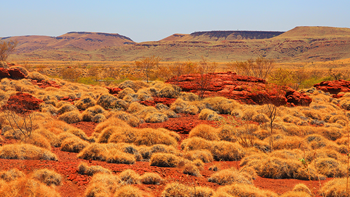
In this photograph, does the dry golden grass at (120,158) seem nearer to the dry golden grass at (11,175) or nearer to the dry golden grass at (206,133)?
the dry golden grass at (11,175)

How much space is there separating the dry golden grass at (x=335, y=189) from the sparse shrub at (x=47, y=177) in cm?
635

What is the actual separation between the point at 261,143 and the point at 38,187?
867 centimetres

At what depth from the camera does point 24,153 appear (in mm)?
7453

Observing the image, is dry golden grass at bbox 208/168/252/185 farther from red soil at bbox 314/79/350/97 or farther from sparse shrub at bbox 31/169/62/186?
red soil at bbox 314/79/350/97

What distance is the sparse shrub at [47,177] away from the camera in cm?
556

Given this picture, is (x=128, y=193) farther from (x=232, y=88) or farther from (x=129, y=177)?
(x=232, y=88)

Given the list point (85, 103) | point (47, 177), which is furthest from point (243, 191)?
point (85, 103)

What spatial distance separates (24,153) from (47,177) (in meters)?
2.46

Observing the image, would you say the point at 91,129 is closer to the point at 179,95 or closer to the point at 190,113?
the point at 190,113

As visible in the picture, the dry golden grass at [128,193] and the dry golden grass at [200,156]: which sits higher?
the dry golden grass at [128,193]

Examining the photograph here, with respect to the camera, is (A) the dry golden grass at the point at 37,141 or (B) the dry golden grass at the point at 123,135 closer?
(A) the dry golden grass at the point at 37,141

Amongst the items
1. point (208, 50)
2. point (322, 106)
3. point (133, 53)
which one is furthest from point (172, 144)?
point (133, 53)

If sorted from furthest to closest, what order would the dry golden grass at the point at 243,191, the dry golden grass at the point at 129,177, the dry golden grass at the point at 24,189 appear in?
1. the dry golden grass at the point at 129,177
2. the dry golden grass at the point at 243,191
3. the dry golden grass at the point at 24,189

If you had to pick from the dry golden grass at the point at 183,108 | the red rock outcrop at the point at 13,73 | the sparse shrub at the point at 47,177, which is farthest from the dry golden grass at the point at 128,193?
the red rock outcrop at the point at 13,73
